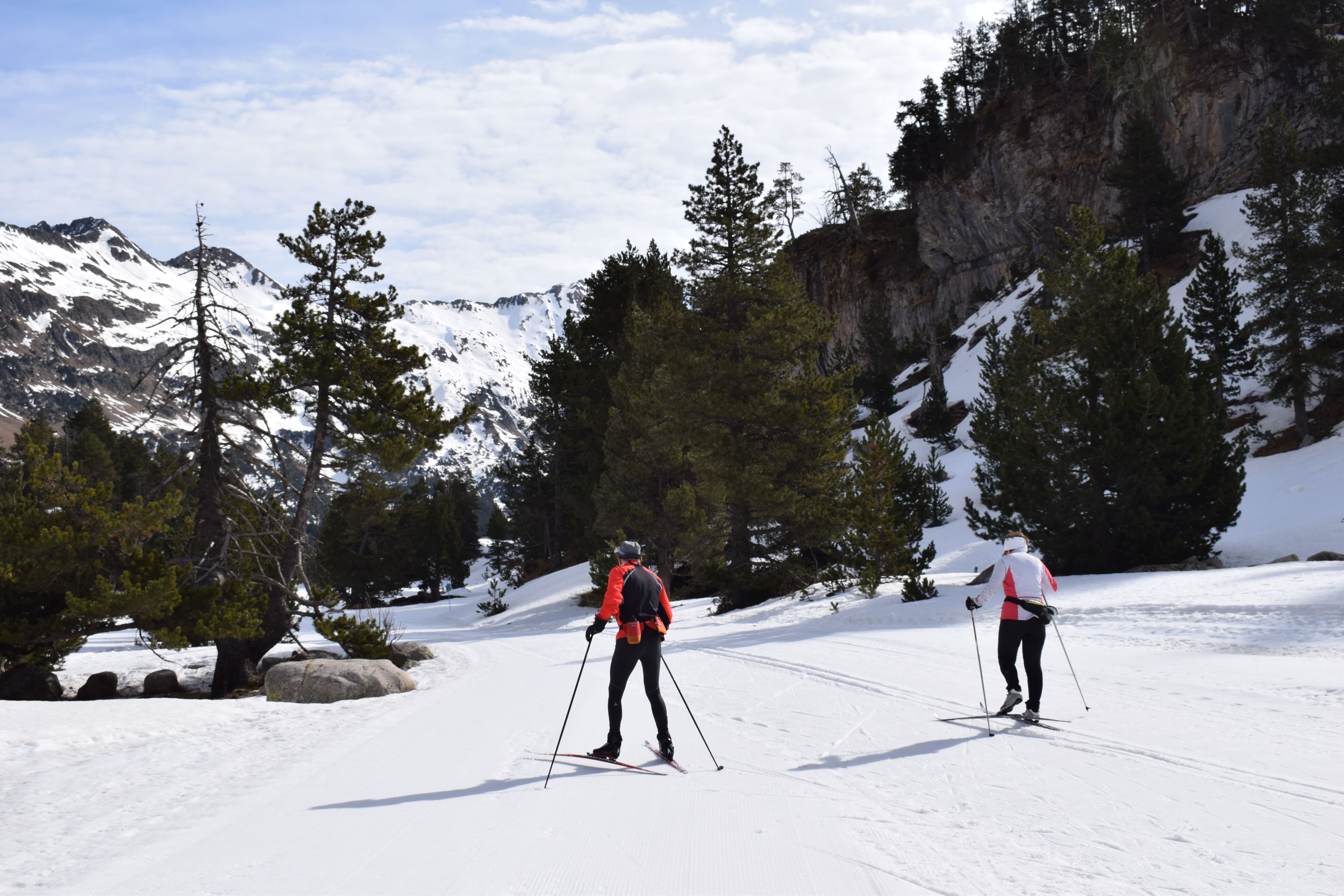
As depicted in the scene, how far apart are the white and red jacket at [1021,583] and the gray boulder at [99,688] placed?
50.5 feet

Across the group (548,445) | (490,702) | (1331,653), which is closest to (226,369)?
(490,702)

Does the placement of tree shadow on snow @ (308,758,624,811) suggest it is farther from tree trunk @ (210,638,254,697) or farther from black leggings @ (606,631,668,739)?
tree trunk @ (210,638,254,697)

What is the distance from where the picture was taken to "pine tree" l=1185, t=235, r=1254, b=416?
33438 mm

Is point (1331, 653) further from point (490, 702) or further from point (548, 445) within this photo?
point (548, 445)

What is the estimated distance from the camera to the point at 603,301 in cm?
3791

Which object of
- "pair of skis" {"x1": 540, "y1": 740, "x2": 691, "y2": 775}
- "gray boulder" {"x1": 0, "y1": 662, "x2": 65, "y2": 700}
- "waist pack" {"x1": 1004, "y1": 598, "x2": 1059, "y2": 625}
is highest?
"waist pack" {"x1": 1004, "y1": 598, "x2": 1059, "y2": 625}

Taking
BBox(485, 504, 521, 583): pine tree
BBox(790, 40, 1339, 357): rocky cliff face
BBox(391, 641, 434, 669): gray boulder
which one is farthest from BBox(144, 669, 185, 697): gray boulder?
BBox(790, 40, 1339, 357): rocky cliff face

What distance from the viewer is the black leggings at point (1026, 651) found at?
7680 millimetres

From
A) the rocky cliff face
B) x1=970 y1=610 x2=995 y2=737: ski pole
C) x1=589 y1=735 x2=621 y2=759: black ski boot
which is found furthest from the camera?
the rocky cliff face

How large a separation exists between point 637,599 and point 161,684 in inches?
535

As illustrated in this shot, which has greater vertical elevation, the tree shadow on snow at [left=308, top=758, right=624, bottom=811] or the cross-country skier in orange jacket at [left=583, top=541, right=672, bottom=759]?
the cross-country skier in orange jacket at [left=583, top=541, right=672, bottom=759]

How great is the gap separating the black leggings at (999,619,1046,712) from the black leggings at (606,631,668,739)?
340 centimetres

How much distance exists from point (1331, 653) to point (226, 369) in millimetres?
18991

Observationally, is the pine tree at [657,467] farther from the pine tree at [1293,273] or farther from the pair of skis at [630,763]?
the pine tree at [1293,273]
